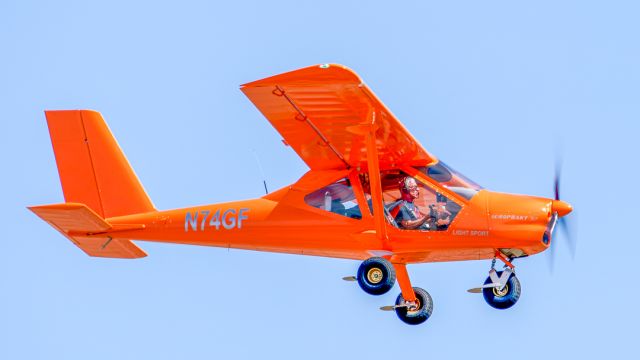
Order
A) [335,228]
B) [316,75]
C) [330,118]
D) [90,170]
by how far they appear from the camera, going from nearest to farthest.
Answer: [316,75] → [330,118] → [335,228] → [90,170]

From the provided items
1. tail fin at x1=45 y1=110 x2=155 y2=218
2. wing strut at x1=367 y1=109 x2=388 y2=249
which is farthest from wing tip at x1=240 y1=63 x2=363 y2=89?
tail fin at x1=45 y1=110 x2=155 y2=218

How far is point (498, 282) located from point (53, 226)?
6.83 metres

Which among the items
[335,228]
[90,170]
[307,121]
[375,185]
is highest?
[307,121]

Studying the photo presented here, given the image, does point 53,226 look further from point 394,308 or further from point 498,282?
point 498,282

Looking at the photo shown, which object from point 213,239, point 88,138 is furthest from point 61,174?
point 213,239

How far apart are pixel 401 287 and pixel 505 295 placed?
1471 mm

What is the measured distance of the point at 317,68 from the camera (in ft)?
52.7

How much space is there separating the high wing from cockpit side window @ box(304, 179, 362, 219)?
1.04ft

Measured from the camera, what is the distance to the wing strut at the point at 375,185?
17.4m

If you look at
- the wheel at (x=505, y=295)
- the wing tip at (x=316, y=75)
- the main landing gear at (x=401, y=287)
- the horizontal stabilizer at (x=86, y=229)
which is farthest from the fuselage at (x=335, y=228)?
the wing tip at (x=316, y=75)

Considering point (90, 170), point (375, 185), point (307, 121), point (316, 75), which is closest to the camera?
point (316, 75)

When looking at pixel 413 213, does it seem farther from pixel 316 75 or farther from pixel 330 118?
pixel 316 75

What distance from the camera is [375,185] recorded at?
1748 centimetres

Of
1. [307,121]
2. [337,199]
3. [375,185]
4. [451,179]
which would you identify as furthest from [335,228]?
[451,179]
